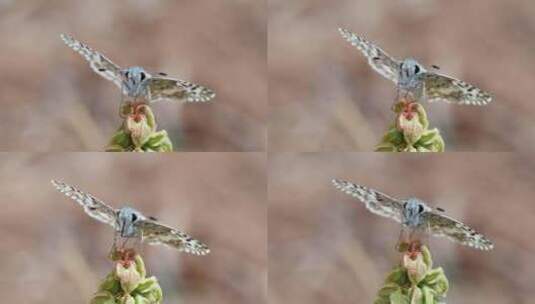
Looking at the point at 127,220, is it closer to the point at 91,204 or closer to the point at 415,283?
the point at 91,204

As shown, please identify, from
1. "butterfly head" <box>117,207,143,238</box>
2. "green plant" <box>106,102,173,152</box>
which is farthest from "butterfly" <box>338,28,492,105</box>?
"butterfly head" <box>117,207,143,238</box>

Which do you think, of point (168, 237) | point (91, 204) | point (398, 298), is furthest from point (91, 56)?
point (398, 298)

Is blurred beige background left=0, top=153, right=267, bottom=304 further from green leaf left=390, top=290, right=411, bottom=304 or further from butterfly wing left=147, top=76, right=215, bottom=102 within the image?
green leaf left=390, top=290, right=411, bottom=304

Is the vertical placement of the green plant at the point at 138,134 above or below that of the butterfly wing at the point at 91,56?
below

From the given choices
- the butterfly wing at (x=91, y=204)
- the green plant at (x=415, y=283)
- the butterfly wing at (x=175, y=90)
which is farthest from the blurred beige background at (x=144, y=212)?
the green plant at (x=415, y=283)

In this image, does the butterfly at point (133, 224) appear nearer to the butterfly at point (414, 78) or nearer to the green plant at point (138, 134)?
the green plant at point (138, 134)

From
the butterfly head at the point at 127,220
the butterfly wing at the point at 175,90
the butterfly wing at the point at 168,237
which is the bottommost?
the butterfly wing at the point at 168,237
